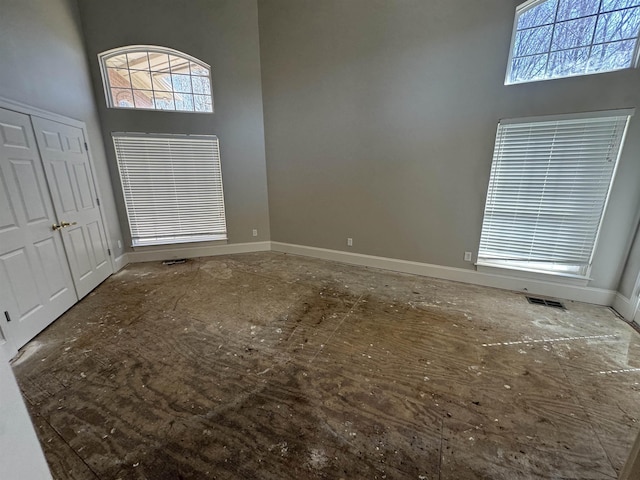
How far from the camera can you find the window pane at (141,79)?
4.02m

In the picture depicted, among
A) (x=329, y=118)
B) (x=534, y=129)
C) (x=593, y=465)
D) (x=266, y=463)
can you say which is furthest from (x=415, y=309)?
(x=329, y=118)

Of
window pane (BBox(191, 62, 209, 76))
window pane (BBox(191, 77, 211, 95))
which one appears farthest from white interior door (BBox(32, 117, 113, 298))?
window pane (BBox(191, 62, 209, 76))

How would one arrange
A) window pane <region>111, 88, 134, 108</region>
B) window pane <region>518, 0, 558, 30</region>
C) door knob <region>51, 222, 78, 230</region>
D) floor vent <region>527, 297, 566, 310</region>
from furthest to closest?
window pane <region>111, 88, 134, 108</region>
floor vent <region>527, 297, 566, 310</region>
door knob <region>51, 222, 78, 230</region>
window pane <region>518, 0, 558, 30</region>

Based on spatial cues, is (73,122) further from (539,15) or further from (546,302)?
(546,302)

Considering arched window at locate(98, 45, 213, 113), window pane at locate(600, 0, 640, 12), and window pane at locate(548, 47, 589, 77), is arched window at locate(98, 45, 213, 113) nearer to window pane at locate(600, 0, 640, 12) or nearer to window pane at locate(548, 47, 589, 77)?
window pane at locate(548, 47, 589, 77)

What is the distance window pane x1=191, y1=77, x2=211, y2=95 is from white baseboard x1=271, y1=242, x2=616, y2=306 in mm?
2879

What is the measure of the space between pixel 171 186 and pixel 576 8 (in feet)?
17.9

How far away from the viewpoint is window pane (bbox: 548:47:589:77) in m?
2.76

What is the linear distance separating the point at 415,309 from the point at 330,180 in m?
2.31

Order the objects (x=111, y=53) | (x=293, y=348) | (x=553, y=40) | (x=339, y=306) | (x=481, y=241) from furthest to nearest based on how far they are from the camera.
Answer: (x=111, y=53), (x=481, y=241), (x=339, y=306), (x=553, y=40), (x=293, y=348)

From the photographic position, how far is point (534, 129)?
3.01 meters

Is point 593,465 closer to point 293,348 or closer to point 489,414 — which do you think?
point 489,414

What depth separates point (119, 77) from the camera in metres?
3.97

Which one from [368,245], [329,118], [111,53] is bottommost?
[368,245]
